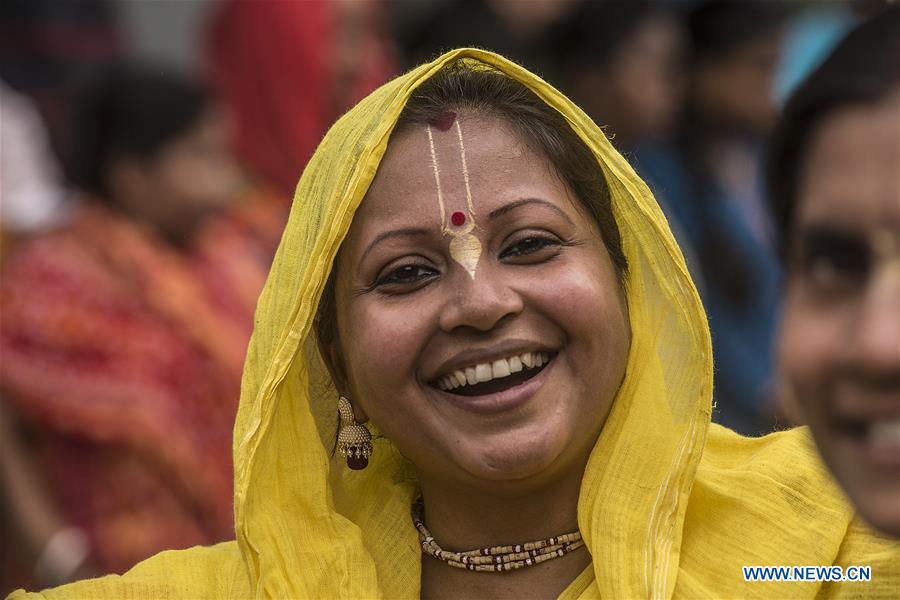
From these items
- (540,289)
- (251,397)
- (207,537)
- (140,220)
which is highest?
(540,289)

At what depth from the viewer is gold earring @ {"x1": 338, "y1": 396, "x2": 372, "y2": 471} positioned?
2.94 metres

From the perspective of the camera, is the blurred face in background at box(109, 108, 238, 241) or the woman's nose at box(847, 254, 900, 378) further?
the blurred face in background at box(109, 108, 238, 241)

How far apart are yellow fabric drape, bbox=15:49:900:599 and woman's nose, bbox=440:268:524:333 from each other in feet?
0.81

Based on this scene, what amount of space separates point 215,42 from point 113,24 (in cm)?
66

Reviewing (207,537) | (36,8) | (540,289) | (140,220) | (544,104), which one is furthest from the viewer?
(36,8)

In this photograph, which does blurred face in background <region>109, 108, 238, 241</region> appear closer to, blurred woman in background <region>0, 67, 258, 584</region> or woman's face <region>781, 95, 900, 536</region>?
blurred woman in background <region>0, 67, 258, 584</region>

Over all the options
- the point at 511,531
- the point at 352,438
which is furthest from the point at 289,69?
the point at 511,531

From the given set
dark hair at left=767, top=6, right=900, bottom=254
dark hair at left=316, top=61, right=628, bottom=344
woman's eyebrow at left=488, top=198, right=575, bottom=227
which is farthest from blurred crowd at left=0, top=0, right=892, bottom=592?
dark hair at left=767, top=6, right=900, bottom=254

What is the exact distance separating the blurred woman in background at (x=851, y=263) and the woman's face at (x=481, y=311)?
73 cm

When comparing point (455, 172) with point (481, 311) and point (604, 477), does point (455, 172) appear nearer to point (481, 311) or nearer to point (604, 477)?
point (481, 311)

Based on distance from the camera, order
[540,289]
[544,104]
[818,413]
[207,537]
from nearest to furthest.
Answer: [818,413] < [540,289] < [544,104] < [207,537]

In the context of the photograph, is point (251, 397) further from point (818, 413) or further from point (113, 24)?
point (113, 24)

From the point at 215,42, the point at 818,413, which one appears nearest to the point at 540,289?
the point at 818,413

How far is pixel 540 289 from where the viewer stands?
2.66m
